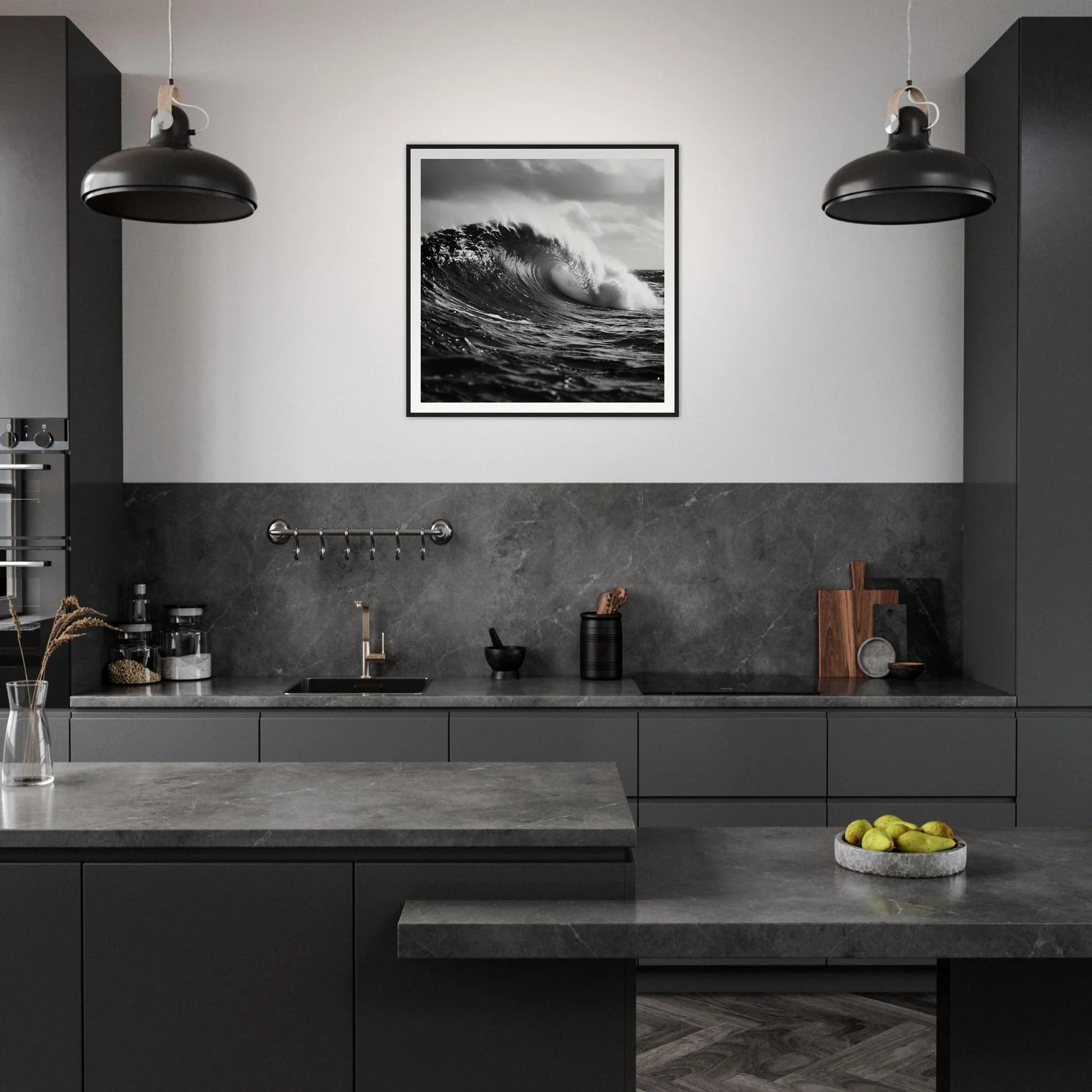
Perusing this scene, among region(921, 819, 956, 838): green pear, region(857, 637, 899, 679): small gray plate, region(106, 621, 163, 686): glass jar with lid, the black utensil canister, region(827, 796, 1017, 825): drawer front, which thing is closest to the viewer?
region(921, 819, 956, 838): green pear

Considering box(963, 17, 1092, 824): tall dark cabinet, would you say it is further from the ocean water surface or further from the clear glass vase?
the clear glass vase

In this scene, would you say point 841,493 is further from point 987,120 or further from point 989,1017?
point 989,1017

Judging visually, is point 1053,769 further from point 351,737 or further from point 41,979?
point 41,979

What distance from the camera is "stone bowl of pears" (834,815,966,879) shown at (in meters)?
2.15

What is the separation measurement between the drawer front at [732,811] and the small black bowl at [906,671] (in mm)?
712

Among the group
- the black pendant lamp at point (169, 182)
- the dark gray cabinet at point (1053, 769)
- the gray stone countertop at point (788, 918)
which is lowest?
the dark gray cabinet at point (1053, 769)

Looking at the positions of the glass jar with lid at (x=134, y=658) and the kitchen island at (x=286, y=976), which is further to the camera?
the glass jar with lid at (x=134, y=658)

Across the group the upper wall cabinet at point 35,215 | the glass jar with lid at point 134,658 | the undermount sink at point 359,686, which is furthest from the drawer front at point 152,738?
the upper wall cabinet at point 35,215

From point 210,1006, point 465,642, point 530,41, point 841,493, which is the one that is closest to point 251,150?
point 530,41

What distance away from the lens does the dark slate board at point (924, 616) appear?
181 inches

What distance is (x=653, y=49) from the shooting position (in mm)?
4578

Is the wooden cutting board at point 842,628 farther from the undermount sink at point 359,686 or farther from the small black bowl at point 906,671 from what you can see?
the undermount sink at point 359,686

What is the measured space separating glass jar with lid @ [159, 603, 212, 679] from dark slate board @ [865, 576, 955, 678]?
272 cm

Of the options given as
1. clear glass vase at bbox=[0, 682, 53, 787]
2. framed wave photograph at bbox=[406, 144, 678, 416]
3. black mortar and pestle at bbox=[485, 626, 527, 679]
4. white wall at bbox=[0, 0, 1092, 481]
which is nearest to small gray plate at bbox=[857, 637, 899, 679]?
white wall at bbox=[0, 0, 1092, 481]
